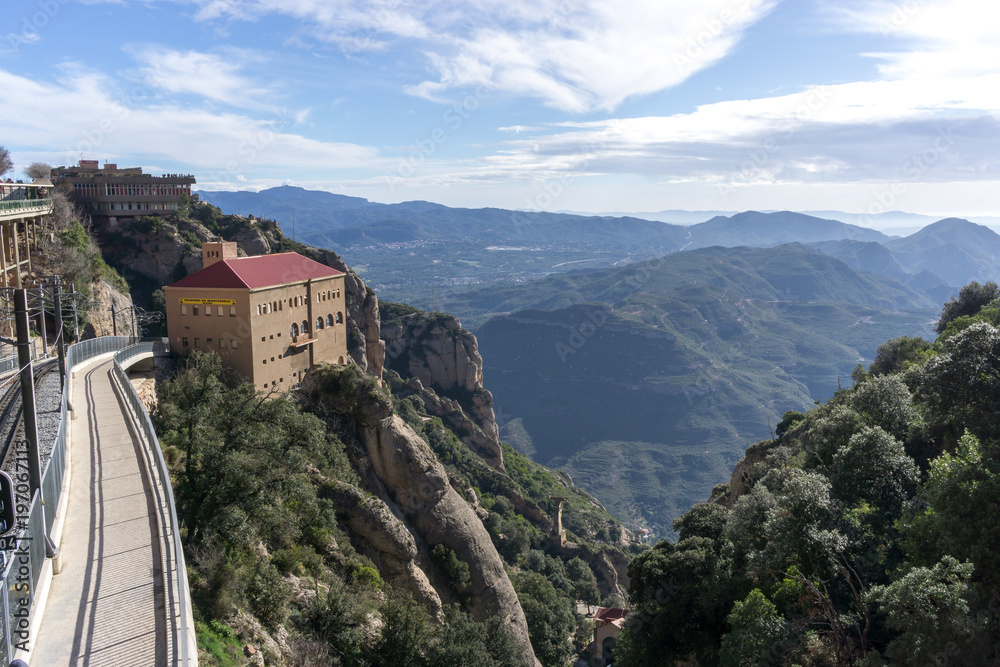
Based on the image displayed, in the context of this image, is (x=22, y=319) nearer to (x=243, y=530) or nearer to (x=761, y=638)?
(x=243, y=530)

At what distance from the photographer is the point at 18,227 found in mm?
55156

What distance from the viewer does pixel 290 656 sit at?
1956 cm

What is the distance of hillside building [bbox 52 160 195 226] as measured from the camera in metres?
81.6

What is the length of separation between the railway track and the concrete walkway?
6.42ft

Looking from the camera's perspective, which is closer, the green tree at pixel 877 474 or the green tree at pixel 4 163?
the green tree at pixel 877 474

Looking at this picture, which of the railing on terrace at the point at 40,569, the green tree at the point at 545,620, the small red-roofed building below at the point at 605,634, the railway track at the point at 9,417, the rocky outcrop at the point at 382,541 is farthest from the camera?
the small red-roofed building below at the point at 605,634

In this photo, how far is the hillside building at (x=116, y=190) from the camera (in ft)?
268

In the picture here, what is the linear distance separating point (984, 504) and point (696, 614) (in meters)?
13.4

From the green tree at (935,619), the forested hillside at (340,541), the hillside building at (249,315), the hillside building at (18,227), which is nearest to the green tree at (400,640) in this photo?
the forested hillside at (340,541)

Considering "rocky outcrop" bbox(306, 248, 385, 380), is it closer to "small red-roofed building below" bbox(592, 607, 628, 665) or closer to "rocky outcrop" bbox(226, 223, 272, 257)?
"rocky outcrop" bbox(226, 223, 272, 257)

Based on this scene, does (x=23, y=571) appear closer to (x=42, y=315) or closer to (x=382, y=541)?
(x=382, y=541)

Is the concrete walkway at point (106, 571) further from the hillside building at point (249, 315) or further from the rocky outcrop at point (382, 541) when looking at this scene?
the hillside building at point (249, 315)

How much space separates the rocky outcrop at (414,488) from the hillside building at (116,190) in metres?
58.1

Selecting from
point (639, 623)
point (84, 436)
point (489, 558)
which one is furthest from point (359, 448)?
point (639, 623)
